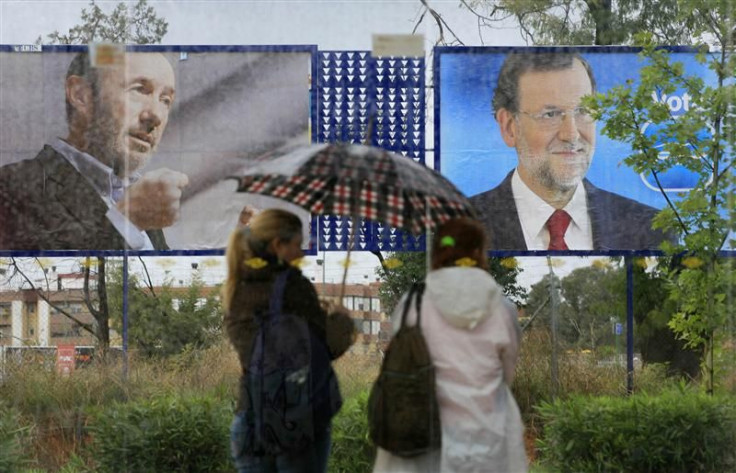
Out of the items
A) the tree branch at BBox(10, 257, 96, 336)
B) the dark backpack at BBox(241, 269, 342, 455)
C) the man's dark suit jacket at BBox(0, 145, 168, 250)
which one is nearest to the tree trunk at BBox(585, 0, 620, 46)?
the dark backpack at BBox(241, 269, 342, 455)

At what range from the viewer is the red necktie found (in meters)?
6.30

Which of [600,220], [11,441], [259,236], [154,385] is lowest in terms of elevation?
[11,441]

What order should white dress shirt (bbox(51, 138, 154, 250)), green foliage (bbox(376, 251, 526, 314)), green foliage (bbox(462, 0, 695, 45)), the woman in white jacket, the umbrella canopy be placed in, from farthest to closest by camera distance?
green foliage (bbox(462, 0, 695, 45)) < white dress shirt (bbox(51, 138, 154, 250)) < green foliage (bbox(376, 251, 526, 314)) < the umbrella canopy < the woman in white jacket

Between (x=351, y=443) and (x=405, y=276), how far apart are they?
2.99ft

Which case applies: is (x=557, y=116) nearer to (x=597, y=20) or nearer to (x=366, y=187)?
(x=597, y=20)

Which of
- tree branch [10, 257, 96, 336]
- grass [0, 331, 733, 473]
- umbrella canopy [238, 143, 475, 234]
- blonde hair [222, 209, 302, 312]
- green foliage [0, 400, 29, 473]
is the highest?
umbrella canopy [238, 143, 475, 234]

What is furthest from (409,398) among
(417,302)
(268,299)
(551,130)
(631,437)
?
(551,130)

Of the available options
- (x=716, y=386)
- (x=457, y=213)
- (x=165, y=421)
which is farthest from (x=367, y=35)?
(x=716, y=386)

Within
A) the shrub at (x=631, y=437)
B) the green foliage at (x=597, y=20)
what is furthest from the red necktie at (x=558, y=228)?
the green foliage at (x=597, y=20)

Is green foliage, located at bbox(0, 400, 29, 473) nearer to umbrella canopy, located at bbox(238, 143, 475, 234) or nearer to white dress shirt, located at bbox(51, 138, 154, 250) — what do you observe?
white dress shirt, located at bbox(51, 138, 154, 250)

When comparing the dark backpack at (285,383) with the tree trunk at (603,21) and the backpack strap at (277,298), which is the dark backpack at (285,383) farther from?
the tree trunk at (603,21)

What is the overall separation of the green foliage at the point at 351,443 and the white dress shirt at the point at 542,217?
5.05 ft

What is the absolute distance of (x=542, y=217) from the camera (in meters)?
6.29

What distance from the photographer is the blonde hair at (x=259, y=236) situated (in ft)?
16.0
